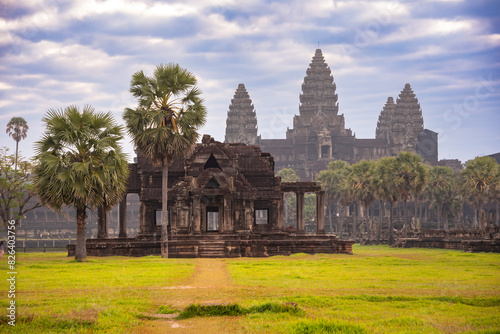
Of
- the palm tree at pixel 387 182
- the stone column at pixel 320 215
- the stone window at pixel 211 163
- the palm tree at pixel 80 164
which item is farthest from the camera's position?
the palm tree at pixel 387 182

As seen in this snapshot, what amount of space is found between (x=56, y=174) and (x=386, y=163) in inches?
1978

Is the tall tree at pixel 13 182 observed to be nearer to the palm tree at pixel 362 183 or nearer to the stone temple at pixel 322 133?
the palm tree at pixel 362 183

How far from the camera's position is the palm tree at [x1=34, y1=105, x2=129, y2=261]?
30.6m

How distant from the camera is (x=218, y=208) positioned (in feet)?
148

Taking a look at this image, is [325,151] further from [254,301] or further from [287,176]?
[254,301]

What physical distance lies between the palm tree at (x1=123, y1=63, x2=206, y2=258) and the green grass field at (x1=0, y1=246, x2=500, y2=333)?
1244cm

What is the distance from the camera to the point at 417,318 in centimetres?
1388

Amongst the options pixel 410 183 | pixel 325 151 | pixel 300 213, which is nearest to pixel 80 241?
pixel 300 213

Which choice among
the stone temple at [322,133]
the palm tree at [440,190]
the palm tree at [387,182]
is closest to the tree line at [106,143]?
the palm tree at [387,182]

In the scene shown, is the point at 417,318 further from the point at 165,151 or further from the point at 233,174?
the point at 233,174

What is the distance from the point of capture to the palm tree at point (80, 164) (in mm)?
30562

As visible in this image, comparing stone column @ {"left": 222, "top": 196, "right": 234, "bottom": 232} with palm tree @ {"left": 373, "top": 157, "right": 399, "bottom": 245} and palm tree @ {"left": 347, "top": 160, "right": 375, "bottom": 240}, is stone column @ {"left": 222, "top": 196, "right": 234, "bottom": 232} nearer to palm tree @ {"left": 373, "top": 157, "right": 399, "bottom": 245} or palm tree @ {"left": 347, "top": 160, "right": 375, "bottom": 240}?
palm tree @ {"left": 373, "top": 157, "right": 399, "bottom": 245}

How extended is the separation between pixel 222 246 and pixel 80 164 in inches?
443

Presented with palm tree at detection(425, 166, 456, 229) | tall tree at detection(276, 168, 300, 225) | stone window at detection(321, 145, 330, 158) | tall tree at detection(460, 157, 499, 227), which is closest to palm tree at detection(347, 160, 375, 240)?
tall tree at detection(460, 157, 499, 227)
